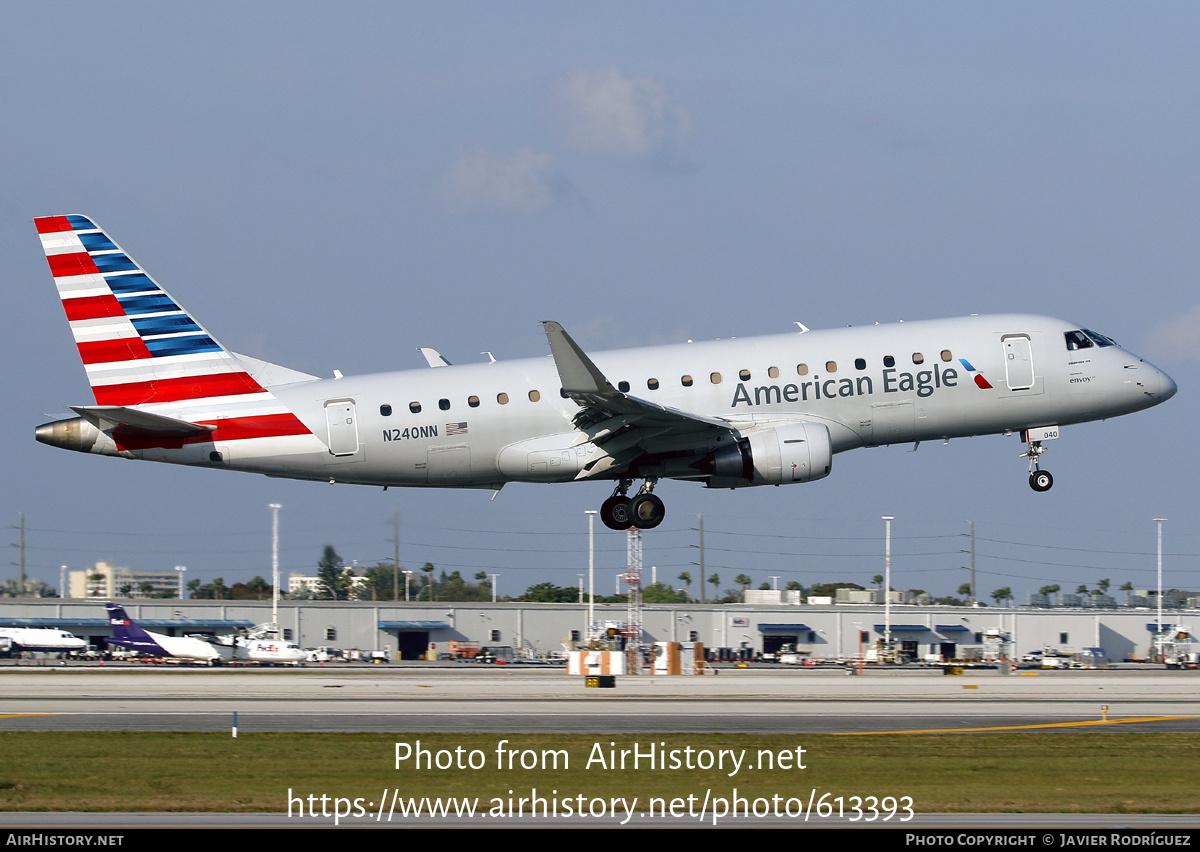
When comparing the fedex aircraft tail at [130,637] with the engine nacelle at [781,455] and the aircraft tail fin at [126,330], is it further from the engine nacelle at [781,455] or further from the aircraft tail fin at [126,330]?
the engine nacelle at [781,455]

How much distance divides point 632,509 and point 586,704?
584 cm

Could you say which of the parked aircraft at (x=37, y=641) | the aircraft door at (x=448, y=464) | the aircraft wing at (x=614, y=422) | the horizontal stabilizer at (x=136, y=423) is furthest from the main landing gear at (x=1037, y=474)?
the parked aircraft at (x=37, y=641)

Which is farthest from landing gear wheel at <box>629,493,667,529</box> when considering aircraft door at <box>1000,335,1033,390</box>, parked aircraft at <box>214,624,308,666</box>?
parked aircraft at <box>214,624,308,666</box>

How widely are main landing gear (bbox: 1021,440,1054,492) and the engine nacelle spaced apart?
22.1 ft

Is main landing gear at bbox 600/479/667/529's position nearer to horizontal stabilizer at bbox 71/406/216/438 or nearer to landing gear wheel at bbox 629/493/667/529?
landing gear wheel at bbox 629/493/667/529

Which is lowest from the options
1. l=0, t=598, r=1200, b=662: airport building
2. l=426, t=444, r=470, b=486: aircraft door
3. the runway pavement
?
l=0, t=598, r=1200, b=662: airport building

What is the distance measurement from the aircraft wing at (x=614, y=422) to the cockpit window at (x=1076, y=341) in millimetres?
10263

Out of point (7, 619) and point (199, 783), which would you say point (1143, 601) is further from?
point (199, 783)

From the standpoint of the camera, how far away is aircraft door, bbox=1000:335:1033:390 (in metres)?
36.0

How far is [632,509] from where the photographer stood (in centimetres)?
3675

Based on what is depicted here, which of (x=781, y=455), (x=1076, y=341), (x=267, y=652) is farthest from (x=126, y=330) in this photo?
(x=267, y=652)

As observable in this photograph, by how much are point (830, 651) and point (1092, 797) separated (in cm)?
8464

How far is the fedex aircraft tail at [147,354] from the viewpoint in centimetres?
3541

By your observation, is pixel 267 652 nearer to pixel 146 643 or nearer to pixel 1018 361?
pixel 146 643
